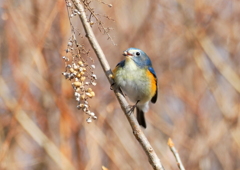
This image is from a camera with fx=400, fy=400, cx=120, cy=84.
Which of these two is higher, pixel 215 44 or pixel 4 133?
pixel 215 44

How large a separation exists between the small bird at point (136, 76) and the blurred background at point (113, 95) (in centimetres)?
163

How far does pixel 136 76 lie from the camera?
156 inches

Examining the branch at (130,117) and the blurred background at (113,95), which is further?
the blurred background at (113,95)

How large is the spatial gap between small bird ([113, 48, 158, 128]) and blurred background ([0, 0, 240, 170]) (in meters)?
1.63

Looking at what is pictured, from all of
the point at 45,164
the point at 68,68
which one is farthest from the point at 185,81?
the point at 68,68

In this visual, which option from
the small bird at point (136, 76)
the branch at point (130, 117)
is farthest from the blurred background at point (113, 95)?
the branch at point (130, 117)

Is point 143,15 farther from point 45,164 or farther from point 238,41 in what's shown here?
point 45,164

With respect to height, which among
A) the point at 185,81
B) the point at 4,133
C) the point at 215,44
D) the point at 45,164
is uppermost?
the point at 215,44

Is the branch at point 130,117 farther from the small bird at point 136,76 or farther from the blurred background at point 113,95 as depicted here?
the blurred background at point 113,95

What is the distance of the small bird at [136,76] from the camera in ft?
12.5

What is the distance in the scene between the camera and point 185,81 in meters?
6.98

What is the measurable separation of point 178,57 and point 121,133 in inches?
73.3

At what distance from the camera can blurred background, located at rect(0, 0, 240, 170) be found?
5695mm

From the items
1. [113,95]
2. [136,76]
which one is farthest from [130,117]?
[113,95]
